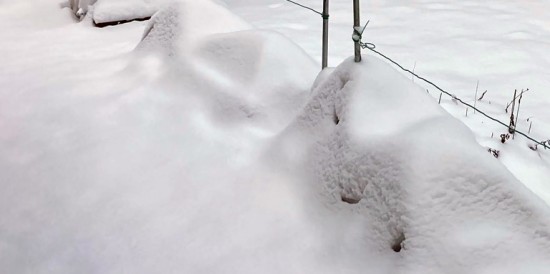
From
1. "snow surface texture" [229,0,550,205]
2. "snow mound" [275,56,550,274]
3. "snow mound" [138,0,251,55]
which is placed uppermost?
"snow mound" [138,0,251,55]

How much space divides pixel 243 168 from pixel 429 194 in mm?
925

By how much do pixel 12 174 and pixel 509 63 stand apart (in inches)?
162

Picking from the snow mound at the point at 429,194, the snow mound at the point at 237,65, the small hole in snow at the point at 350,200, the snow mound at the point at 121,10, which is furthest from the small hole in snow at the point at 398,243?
the snow mound at the point at 121,10

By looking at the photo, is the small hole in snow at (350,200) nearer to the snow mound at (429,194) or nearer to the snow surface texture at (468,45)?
the snow mound at (429,194)

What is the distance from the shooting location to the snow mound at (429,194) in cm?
164

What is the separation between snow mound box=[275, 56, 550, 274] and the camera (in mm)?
1639

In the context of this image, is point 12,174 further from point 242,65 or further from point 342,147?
point 342,147

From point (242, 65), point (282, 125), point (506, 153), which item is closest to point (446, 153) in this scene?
point (282, 125)

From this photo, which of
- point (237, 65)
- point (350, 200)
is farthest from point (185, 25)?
point (350, 200)

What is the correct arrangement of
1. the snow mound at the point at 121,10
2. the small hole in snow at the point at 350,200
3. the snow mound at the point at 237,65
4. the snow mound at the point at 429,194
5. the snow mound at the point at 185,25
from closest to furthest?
the snow mound at the point at 429,194, the small hole in snow at the point at 350,200, the snow mound at the point at 237,65, the snow mound at the point at 185,25, the snow mound at the point at 121,10

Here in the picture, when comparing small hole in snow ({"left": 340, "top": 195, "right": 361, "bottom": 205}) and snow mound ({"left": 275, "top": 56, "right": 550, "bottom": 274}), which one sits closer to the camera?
snow mound ({"left": 275, "top": 56, "right": 550, "bottom": 274})

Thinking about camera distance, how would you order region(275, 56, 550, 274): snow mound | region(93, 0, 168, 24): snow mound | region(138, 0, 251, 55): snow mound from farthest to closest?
region(93, 0, 168, 24): snow mound, region(138, 0, 251, 55): snow mound, region(275, 56, 550, 274): snow mound

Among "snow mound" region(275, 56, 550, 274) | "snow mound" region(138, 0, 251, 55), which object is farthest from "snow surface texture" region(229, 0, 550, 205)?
"snow mound" region(138, 0, 251, 55)

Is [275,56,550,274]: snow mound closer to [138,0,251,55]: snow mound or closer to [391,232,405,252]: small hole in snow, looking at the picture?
[391,232,405,252]: small hole in snow
